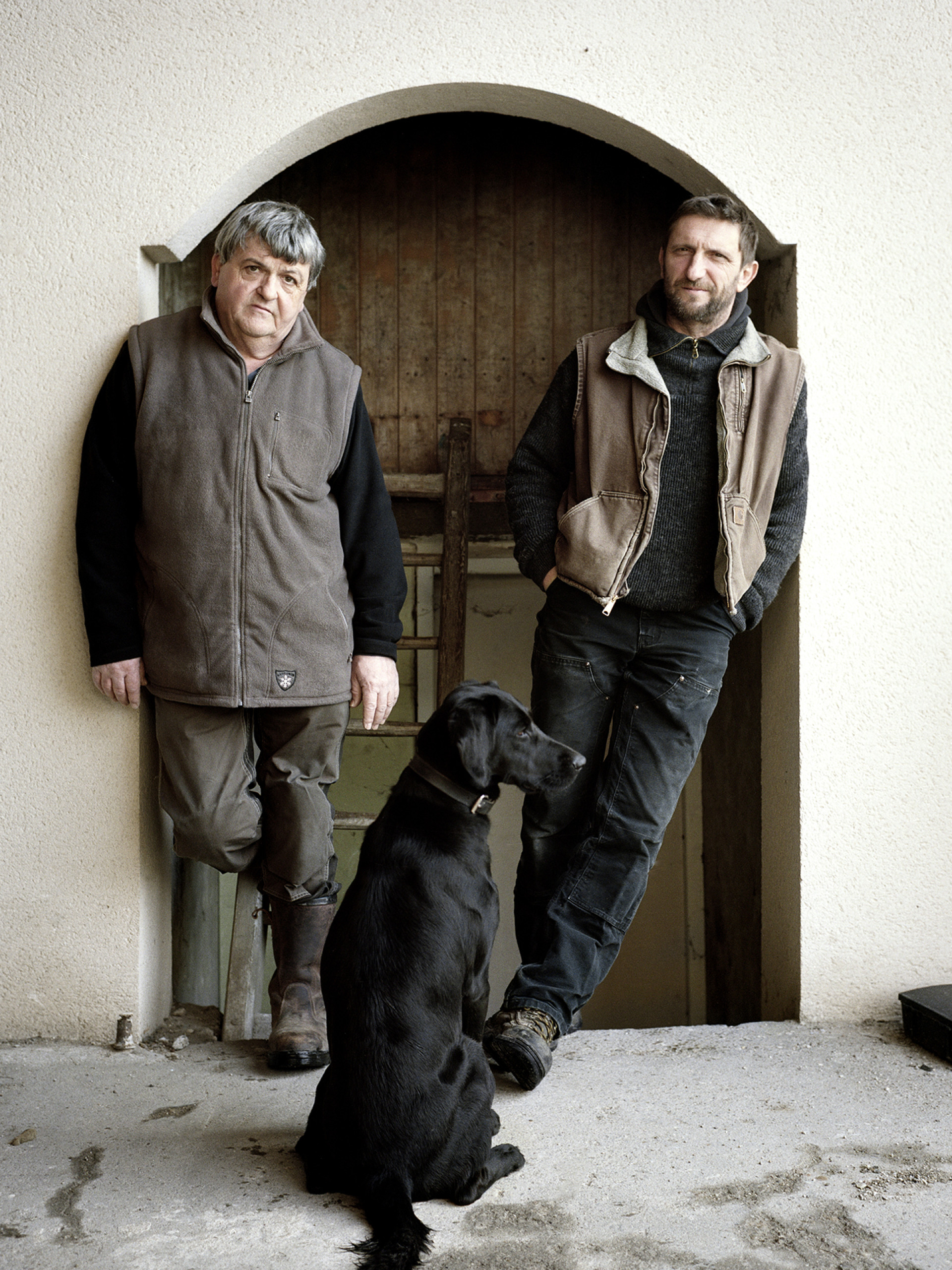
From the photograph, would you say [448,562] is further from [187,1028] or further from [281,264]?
[187,1028]

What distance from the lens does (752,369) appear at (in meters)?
2.48

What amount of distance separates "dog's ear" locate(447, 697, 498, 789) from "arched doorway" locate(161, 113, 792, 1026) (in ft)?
5.46

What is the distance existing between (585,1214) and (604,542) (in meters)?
1.43

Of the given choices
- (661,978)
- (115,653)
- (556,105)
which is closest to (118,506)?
→ (115,653)

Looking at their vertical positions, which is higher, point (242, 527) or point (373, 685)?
point (242, 527)

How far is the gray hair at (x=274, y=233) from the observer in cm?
229

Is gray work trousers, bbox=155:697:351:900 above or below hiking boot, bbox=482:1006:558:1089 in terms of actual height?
above

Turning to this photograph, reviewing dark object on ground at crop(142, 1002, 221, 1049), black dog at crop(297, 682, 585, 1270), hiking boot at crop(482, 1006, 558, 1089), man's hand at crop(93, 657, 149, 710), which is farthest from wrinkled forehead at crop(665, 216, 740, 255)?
→ dark object on ground at crop(142, 1002, 221, 1049)

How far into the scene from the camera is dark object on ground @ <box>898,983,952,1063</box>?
2.46m

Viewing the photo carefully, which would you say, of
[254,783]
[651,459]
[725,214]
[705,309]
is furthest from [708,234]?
[254,783]

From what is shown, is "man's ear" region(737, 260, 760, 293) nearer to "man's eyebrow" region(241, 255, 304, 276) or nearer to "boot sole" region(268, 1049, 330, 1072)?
"man's eyebrow" region(241, 255, 304, 276)

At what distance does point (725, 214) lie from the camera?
7.94 feet

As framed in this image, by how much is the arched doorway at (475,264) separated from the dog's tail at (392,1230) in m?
2.11

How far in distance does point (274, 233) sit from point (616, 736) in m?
1.46
